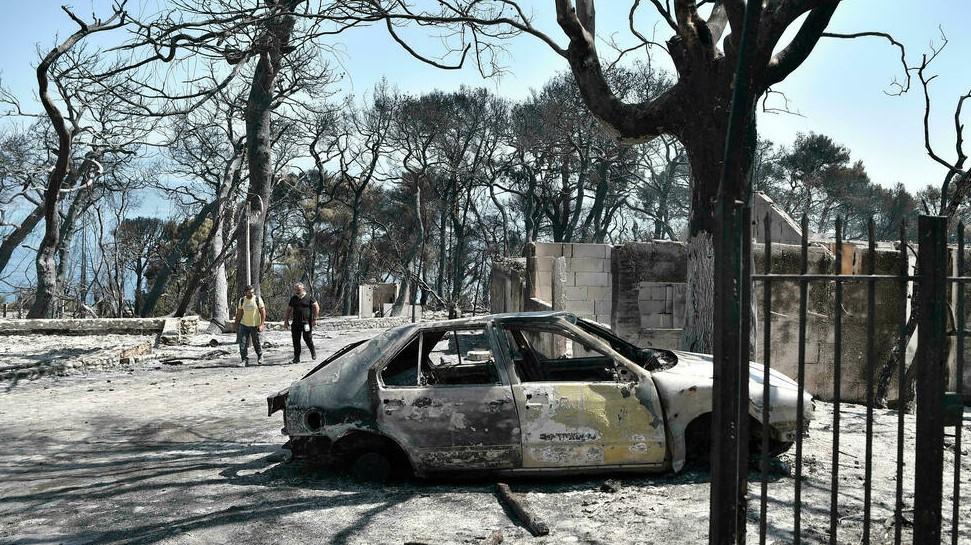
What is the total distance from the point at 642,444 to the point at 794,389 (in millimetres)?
1317

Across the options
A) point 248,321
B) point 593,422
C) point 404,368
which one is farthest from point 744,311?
point 248,321

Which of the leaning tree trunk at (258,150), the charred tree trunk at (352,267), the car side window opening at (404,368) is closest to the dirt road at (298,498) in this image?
→ the car side window opening at (404,368)

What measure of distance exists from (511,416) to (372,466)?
1180mm

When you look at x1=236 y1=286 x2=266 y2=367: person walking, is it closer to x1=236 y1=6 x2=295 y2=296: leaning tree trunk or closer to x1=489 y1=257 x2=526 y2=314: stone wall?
x1=489 y1=257 x2=526 y2=314: stone wall

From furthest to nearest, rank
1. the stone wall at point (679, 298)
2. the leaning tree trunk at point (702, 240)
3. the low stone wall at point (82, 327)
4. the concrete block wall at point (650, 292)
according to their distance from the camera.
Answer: the low stone wall at point (82, 327)
the concrete block wall at point (650, 292)
the stone wall at point (679, 298)
the leaning tree trunk at point (702, 240)

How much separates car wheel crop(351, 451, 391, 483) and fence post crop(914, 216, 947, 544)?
12.8ft

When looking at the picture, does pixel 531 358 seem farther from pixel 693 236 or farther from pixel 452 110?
pixel 452 110

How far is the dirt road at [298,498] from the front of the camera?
16.7ft

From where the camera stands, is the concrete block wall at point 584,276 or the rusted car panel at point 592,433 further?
the concrete block wall at point 584,276

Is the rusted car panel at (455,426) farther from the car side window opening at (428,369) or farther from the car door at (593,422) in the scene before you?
the car side window opening at (428,369)

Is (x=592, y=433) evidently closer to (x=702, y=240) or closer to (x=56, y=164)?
(x=702, y=240)

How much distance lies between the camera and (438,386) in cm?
625

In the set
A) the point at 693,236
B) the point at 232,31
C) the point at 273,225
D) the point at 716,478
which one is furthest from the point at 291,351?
the point at 273,225

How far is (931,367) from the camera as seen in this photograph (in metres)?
3.37
